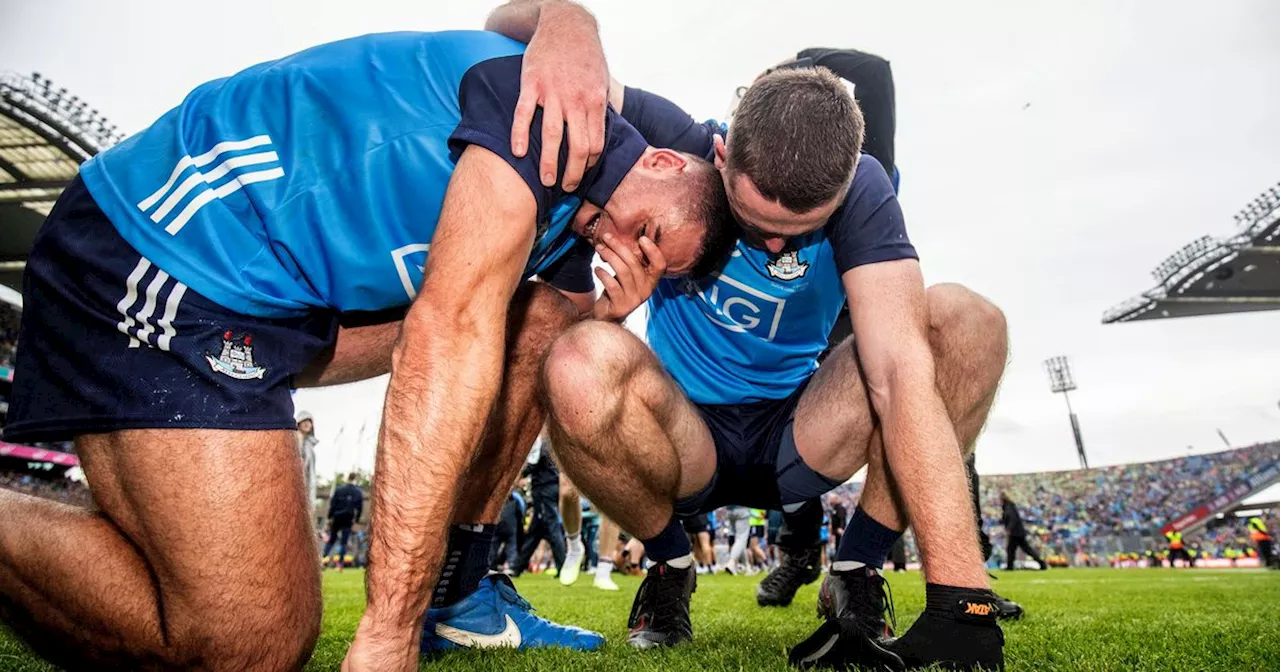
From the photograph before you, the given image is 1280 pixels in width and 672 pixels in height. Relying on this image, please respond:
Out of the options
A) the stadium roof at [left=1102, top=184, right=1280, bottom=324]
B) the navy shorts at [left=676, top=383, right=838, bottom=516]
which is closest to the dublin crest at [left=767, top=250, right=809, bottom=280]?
the navy shorts at [left=676, top=383, right=838, bottom=516]

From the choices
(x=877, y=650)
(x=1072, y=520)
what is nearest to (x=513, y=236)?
(x=877, y=650)

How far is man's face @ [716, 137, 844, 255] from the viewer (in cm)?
249

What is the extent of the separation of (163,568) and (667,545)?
63.5 inches

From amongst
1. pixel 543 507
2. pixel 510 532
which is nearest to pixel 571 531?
pixel 543 507

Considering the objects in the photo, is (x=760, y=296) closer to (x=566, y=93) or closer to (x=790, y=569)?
(x=566, y=93)

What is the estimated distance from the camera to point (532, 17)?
2.54m

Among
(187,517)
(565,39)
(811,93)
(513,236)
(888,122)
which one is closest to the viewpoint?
(513,236)

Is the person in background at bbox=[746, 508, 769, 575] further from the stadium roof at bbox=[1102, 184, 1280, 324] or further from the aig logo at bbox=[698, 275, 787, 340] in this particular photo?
the stadium roof at bbox=[1102, 184, 1280, 324]

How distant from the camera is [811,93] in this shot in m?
2.52

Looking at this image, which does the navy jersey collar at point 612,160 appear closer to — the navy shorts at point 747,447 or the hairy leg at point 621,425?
the hairy leg at point 621,425

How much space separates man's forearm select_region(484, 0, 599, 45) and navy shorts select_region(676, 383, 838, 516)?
1.57 metres

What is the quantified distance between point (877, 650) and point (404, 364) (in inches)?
51.8

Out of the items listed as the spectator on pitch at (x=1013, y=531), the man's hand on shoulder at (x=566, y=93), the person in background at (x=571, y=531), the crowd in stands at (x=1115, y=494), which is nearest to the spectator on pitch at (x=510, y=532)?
the person in background at (x=571, y=531)

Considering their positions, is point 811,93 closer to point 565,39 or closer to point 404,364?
point 565,39
